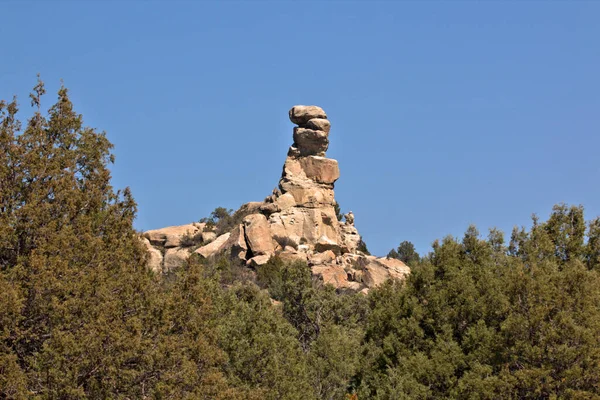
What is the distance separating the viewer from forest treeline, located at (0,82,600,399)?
69.9 feet

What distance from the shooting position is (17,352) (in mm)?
21359

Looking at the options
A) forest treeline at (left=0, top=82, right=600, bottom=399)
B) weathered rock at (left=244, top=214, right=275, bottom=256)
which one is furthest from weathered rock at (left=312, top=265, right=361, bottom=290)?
forest treeline at (left=0, top=82, right=600, bottom=399)

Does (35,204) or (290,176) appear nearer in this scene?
(35,204)

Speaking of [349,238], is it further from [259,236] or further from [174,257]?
[174,257]

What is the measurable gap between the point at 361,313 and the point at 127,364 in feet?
111

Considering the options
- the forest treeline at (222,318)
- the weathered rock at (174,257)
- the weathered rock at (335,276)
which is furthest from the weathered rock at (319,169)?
the forest treeline at (222,318)

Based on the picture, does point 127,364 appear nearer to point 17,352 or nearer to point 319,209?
point 17,352

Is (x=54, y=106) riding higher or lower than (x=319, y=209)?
lower

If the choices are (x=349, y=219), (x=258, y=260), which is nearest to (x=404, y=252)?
(x=349, y=219)

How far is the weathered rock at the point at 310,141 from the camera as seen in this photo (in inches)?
3469

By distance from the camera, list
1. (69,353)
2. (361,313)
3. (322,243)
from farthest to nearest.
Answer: (322,243)
(361,313)
(69,353)

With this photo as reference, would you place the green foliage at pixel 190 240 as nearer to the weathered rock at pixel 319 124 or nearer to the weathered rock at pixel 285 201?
the weathered rock at pixel 285 201

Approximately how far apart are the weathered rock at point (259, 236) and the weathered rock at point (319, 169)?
7.85 m

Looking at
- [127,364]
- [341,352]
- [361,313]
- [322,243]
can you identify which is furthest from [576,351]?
[322,243]
